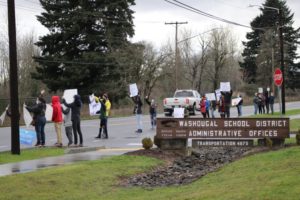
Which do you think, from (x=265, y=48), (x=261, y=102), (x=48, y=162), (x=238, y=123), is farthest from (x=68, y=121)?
(x=265, y=48)

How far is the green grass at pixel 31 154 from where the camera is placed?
16.3 metres

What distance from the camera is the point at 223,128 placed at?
17.6m

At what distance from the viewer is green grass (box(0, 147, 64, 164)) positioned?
1633cm

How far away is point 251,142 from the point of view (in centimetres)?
1758

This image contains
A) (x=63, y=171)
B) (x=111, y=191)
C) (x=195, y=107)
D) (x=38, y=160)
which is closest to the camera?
(x=111, y=191)

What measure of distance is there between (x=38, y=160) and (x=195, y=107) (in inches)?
1130

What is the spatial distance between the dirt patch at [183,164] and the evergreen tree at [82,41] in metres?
34.9

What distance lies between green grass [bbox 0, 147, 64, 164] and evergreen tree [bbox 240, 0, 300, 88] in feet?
251

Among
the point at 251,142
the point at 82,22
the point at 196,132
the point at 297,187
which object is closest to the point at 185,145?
the point at 196,132

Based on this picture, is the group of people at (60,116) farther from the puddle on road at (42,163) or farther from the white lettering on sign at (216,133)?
the white lettering on sign at (216,133)

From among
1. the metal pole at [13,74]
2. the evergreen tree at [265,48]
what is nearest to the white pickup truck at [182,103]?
the metal pole at [13,74]

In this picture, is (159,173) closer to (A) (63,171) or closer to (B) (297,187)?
(A) (63,171)

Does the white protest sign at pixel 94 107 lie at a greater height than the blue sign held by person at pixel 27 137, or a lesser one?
greater

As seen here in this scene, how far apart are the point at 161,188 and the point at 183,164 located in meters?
4.36
